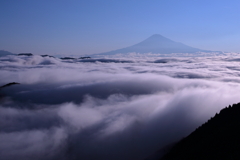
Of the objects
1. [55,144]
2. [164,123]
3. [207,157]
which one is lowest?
[55,144]

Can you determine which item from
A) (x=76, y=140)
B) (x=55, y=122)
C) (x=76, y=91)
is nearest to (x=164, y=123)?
(x=76, y=140)

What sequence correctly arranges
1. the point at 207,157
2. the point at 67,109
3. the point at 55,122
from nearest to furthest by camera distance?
the point at 207,157 → the point at 55,122 → the point at 67,109

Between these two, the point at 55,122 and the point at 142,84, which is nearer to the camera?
the point at 55,122

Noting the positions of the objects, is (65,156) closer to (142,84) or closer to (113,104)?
(113,104)

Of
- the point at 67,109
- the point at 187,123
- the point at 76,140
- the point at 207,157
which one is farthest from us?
the point at 67,109

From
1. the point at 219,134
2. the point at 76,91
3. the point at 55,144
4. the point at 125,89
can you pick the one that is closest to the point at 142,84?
the point at 125,89

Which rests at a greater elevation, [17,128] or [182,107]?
[182,107]
